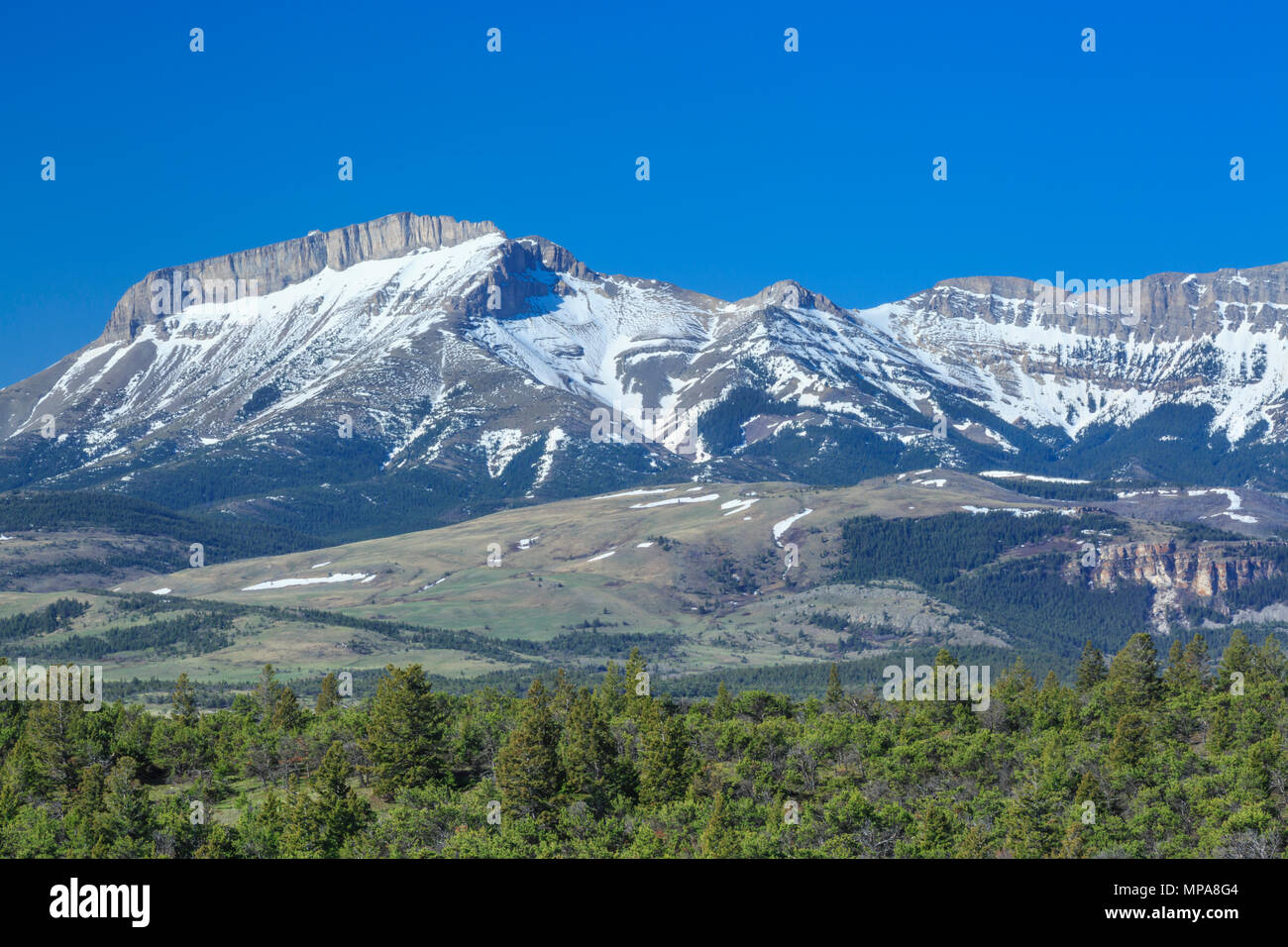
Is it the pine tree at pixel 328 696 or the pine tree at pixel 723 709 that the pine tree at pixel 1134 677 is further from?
the pine tree at pixel 328 696

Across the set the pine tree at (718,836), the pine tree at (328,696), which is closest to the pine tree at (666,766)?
the pine tree at (718,836)

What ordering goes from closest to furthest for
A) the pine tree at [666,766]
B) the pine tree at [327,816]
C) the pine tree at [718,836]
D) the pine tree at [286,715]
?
the pine tree at [718,836] → the pine tree at [327,816] → the pine tree at [666,766] → the pine tree at [286,715]

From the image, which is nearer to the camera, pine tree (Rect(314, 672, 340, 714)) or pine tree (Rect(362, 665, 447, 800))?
pine tree (Rect(362, 665, 447, 800))

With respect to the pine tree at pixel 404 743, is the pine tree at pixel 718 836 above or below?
below

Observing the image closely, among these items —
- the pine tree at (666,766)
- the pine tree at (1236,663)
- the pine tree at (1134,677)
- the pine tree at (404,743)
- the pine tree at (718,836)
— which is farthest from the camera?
the pine tree at (1236,663)

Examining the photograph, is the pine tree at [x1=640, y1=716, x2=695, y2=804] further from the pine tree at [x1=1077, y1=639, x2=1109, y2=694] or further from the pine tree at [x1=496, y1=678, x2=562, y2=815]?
the pine tree at [x1=1077, y1=639, x2=1109, y2=694]

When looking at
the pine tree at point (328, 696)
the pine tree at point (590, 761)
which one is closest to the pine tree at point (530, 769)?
the pine tree at point (590, 761)

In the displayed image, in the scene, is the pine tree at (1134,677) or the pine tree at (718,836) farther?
the pine tree at (1134,677)

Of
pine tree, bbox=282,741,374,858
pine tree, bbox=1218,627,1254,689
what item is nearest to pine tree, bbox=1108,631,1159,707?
pine tree, bbox=1218,627,1254,689

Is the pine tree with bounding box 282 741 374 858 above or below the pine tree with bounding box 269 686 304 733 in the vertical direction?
below

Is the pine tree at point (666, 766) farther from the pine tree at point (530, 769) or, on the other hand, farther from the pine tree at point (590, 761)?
the pine tree at point (530, 769)

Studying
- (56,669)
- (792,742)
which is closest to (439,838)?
(792,742)

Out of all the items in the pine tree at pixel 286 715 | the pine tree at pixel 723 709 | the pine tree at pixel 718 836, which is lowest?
the pine tree at pixel 718 836
